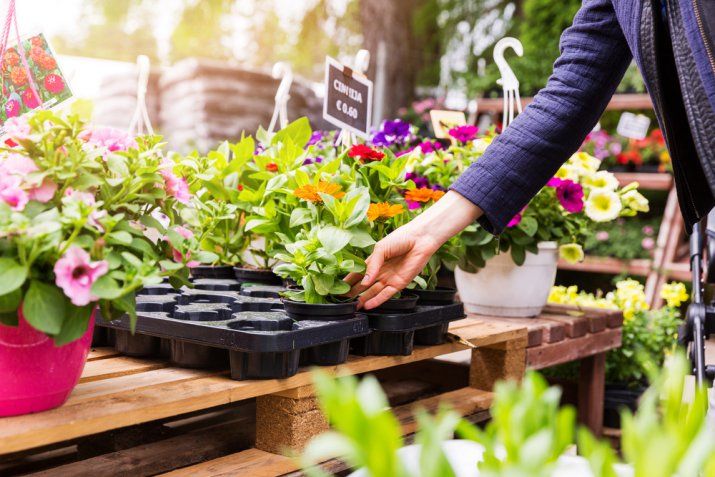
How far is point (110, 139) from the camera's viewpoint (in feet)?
3.14

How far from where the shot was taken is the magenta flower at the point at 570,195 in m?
1.85

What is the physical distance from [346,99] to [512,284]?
25.1 inches

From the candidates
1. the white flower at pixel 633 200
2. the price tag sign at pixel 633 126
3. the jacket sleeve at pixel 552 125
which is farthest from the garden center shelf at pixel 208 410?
the price tag sign at pixel 633 126

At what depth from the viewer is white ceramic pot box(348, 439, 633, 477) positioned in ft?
1.60

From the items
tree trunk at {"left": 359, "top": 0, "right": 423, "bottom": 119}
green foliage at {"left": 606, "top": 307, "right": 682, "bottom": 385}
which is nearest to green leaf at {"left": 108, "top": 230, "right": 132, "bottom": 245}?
green foliage at {"left": 606, "top": 307, "right": 682, "bottom": 385}

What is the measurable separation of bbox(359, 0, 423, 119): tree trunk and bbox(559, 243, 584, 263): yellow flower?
4688 millimetres

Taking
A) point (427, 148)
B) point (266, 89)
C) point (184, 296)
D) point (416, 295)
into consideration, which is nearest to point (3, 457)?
point (184, 296)

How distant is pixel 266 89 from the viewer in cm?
652

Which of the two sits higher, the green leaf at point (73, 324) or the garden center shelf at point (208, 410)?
the green leaf at point (73, 324)

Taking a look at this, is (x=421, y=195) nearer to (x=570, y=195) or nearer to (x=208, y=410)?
(x=570, y=195)

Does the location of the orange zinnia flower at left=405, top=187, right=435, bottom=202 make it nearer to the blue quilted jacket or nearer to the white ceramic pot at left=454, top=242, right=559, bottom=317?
the blue quilted jacket

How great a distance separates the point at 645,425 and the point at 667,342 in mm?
2339

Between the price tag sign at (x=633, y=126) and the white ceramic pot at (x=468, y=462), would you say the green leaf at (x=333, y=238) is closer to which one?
the white ceramic pot at (x=468, y=462)

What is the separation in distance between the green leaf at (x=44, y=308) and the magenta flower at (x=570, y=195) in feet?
4.45
